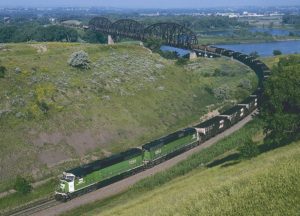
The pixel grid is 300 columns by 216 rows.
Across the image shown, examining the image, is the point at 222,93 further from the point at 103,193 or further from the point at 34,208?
the point at 34,208

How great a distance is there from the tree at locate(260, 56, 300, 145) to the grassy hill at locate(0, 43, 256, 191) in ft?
87.2

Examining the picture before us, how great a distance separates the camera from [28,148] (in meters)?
64.1

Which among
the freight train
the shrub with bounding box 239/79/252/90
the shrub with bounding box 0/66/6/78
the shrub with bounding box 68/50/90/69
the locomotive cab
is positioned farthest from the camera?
the shrub with bounding box 239/79/252/90

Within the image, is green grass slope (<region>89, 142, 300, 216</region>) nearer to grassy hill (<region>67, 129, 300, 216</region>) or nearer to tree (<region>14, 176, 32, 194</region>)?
grassy hill (<region>67, 129, 300, 216</region>)

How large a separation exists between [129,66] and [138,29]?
94.2 meters

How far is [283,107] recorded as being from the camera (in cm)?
5397

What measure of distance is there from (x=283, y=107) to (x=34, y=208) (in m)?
31.3

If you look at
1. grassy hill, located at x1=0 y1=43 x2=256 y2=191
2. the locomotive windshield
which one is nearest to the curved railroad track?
the locomotive windshield

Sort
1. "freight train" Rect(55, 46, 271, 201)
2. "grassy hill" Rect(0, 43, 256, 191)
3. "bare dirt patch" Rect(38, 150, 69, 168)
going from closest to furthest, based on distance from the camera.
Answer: "freight train" Rect(55, 46, 271, 201) < "bare dirt patch" Rect(38, 150, 69, 168) < "grassy hill" Rect(0, 43, 256, 191)

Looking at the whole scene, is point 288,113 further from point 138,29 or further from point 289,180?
point 138,29

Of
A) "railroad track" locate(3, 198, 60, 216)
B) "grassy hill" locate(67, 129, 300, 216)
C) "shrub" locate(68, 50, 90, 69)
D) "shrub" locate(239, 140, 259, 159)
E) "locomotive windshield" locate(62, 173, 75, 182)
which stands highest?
"grassy hill" locate(67, 129, 300, 216)

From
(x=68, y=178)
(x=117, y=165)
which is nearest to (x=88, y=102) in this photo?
(x=117, y=165)

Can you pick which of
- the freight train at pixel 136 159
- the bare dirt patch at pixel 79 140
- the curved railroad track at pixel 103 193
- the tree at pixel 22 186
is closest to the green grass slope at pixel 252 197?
the curved railroad track at pixel 103 193

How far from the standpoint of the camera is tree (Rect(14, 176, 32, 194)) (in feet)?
176
